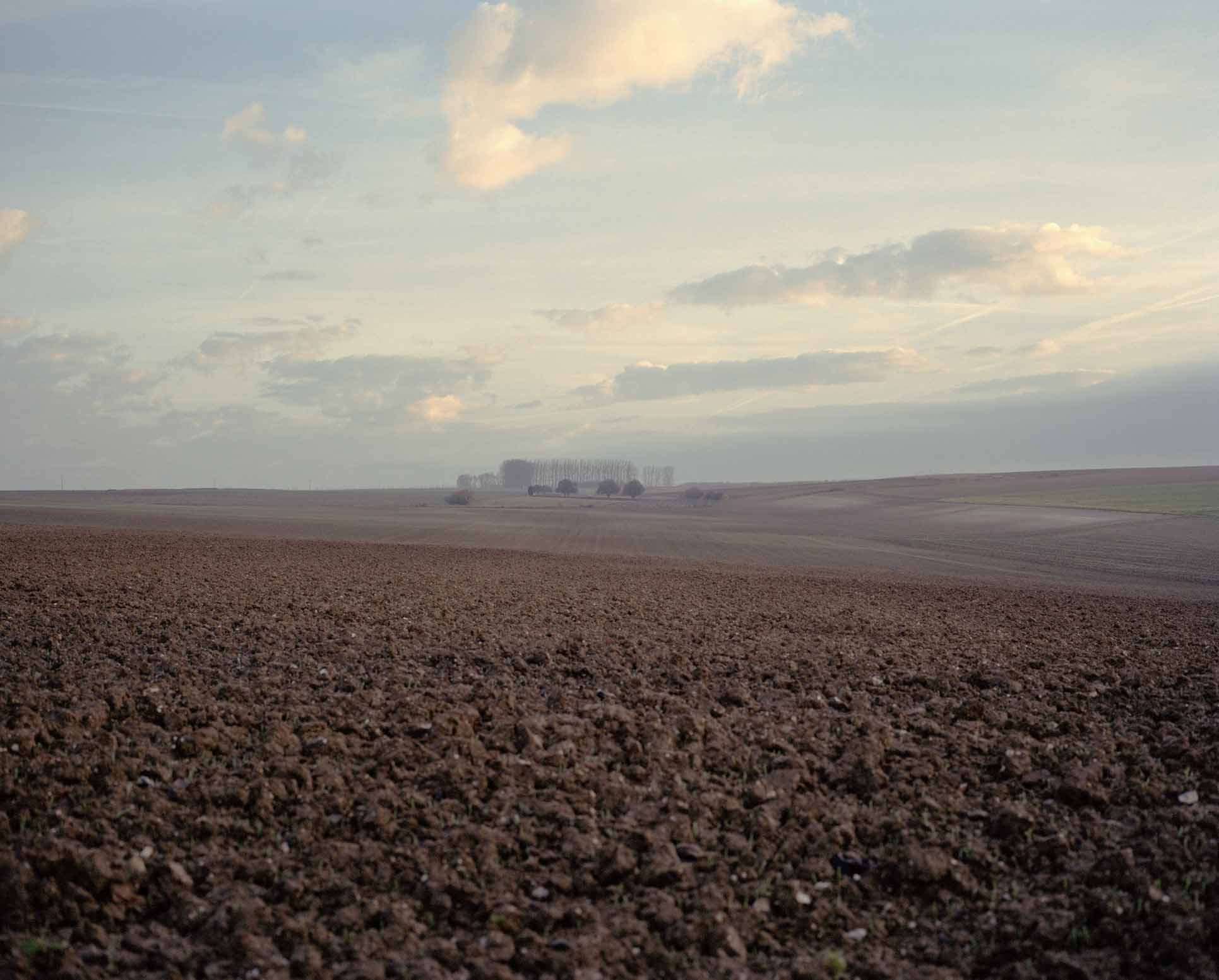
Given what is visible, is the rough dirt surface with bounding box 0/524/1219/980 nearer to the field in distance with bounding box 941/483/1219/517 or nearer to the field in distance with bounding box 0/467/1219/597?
the field in distance with bounding box 0/467/1219/597

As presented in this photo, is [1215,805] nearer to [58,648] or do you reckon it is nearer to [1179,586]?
[58,648]

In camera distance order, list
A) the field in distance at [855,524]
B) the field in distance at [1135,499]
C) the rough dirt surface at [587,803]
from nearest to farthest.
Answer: the rough dirt surface at [587,803], the field in distance at [855,524], the field in distance at [1135,499]

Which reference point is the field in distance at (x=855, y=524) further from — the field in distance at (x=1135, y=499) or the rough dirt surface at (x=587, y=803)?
the rough dirt surface at (x=587, y=803)

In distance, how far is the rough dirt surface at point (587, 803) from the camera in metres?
5.80

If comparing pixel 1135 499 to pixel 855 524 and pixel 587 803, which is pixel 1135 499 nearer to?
pixel 855 524

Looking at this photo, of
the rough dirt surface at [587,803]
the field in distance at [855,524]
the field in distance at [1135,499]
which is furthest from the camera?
the field in distance at [1135,499]

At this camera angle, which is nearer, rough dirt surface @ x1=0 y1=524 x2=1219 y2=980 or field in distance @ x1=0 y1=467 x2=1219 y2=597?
rough dirt surface @ x1=0 y1=524 x2=1219 y2=980

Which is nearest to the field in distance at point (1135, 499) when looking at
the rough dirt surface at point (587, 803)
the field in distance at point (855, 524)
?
the field in distance at point (855, 524)

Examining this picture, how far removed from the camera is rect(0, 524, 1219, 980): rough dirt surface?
580cm

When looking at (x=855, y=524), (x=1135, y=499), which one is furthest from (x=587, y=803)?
(x=1135, y=499)

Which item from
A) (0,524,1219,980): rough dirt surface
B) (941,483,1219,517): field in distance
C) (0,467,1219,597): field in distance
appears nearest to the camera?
(0,524,1219,980): rough dirt surface

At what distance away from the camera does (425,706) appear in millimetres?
9906

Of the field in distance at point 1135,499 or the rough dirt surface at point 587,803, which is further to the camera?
the field in distance at point 1135,499

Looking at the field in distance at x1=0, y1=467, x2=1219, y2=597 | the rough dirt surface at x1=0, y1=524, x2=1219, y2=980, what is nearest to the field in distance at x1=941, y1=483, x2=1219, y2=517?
the field in distance at x1=0, y1=467, x2=1219, y2=597
